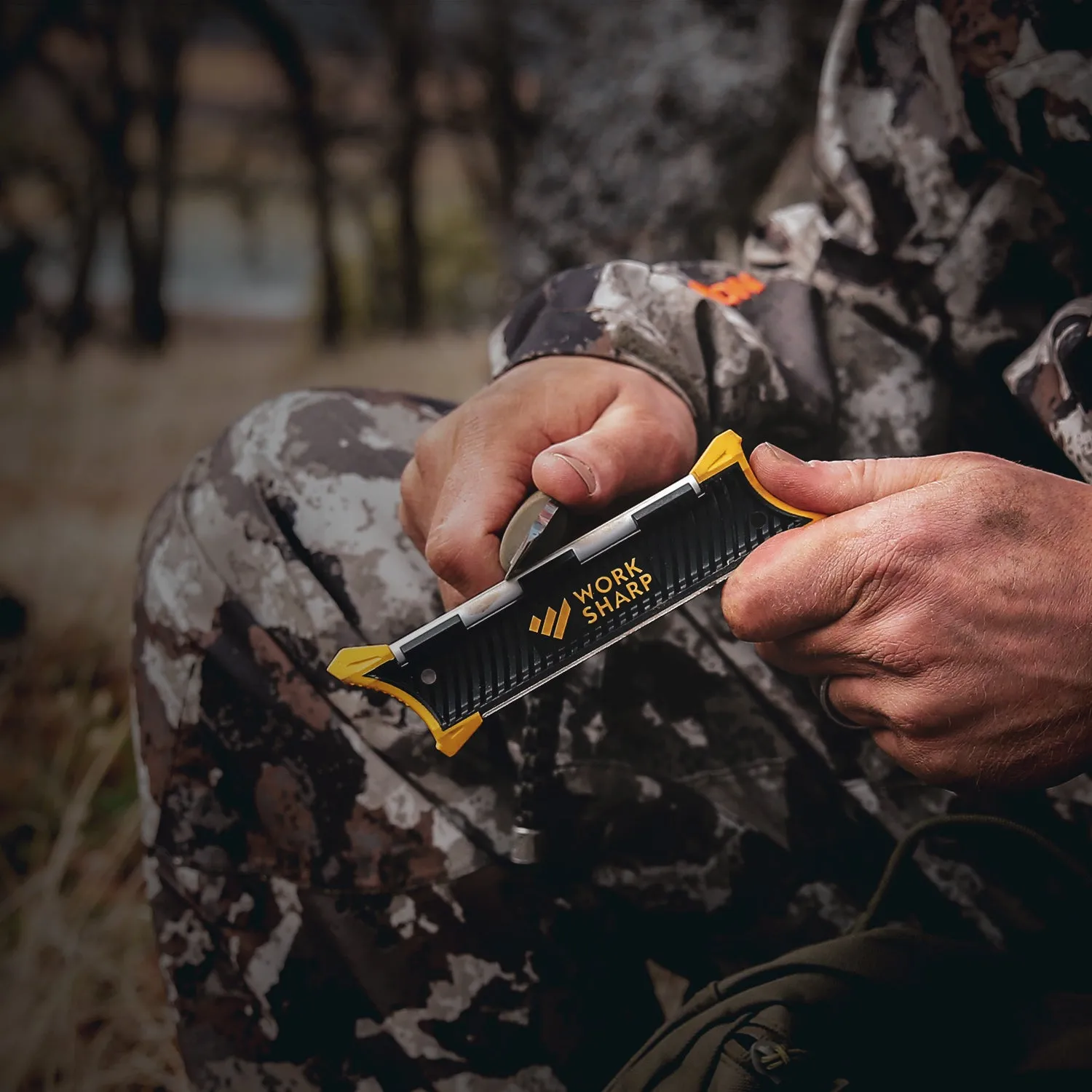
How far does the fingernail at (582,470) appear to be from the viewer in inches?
19.2

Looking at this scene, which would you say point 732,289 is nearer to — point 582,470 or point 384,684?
point 582,470

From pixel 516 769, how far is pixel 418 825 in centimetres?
8

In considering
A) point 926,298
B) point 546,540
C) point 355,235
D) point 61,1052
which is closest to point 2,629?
point 61,1052

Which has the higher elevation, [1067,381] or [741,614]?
[1067,381]

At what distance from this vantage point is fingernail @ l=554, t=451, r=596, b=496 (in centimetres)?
49

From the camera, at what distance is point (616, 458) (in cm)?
52

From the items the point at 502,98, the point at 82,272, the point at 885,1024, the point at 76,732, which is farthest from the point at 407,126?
the point at 885,1024

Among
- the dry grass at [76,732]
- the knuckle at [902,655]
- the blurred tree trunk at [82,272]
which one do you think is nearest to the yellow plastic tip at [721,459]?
the knuckle at [902,655]

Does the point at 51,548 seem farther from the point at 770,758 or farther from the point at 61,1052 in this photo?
the point at 770,758

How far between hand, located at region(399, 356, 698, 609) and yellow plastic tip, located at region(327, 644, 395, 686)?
7 cm

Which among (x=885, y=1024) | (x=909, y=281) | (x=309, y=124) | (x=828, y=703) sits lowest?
(x=885, y=1024)

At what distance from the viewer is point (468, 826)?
0.60 m

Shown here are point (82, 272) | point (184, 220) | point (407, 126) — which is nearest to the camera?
point (82, 272)

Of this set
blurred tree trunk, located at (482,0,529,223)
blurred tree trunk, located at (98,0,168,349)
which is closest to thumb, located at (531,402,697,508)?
blurred tree trunk, located at (482,0,529,223)
